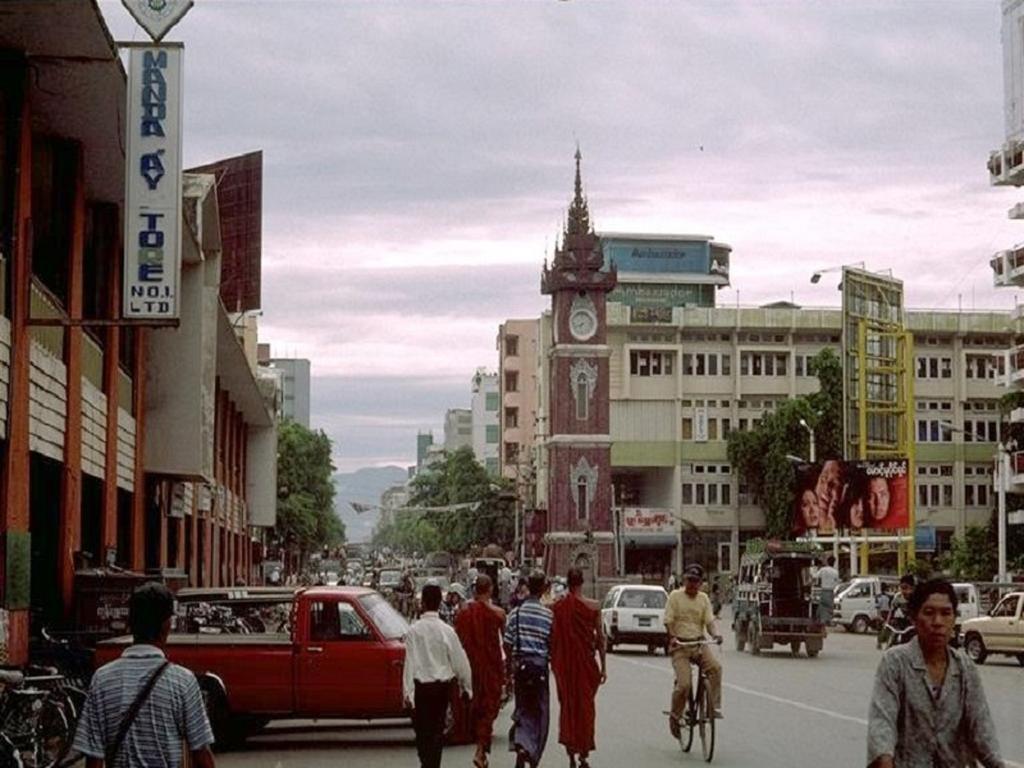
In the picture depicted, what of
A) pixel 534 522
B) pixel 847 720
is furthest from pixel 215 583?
pixel 534 522

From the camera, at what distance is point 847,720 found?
22062 millimetres

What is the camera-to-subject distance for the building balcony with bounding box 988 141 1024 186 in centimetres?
6969

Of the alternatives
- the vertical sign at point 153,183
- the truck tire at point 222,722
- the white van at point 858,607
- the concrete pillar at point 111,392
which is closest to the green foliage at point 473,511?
the white van at point 858,607

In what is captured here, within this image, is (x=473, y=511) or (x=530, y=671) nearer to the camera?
(x=530, y=671)

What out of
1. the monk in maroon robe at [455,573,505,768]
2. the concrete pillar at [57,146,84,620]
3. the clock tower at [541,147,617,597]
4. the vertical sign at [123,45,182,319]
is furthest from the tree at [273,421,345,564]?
the monk in maroon robe at [455,573,505,768]

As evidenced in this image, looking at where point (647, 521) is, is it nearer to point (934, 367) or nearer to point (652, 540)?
point (652, 540)

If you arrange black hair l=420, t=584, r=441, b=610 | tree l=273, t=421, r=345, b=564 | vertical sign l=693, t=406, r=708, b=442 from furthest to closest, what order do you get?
vertical sign l=693, t=406, r=708, b=442
tree l=273, t=421, r=345, b=564
black hair l=420, t=584, r=441, b=610

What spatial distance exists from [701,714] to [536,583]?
108 inches

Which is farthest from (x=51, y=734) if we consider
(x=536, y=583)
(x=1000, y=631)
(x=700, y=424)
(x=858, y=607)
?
(x=700, y=424)

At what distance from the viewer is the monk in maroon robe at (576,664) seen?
1596cm

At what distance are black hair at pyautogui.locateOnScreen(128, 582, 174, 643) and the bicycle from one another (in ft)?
34.4

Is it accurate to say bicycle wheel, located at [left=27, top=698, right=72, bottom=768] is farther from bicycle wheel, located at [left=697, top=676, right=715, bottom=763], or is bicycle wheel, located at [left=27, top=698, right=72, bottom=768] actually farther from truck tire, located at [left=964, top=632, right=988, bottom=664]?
truck tire, located at [left=964, top=632, right=988, bottom=664]

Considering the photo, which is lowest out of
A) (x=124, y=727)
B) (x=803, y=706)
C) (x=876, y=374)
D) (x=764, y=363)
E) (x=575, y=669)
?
(x=803, y=706)

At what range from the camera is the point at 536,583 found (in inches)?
640
